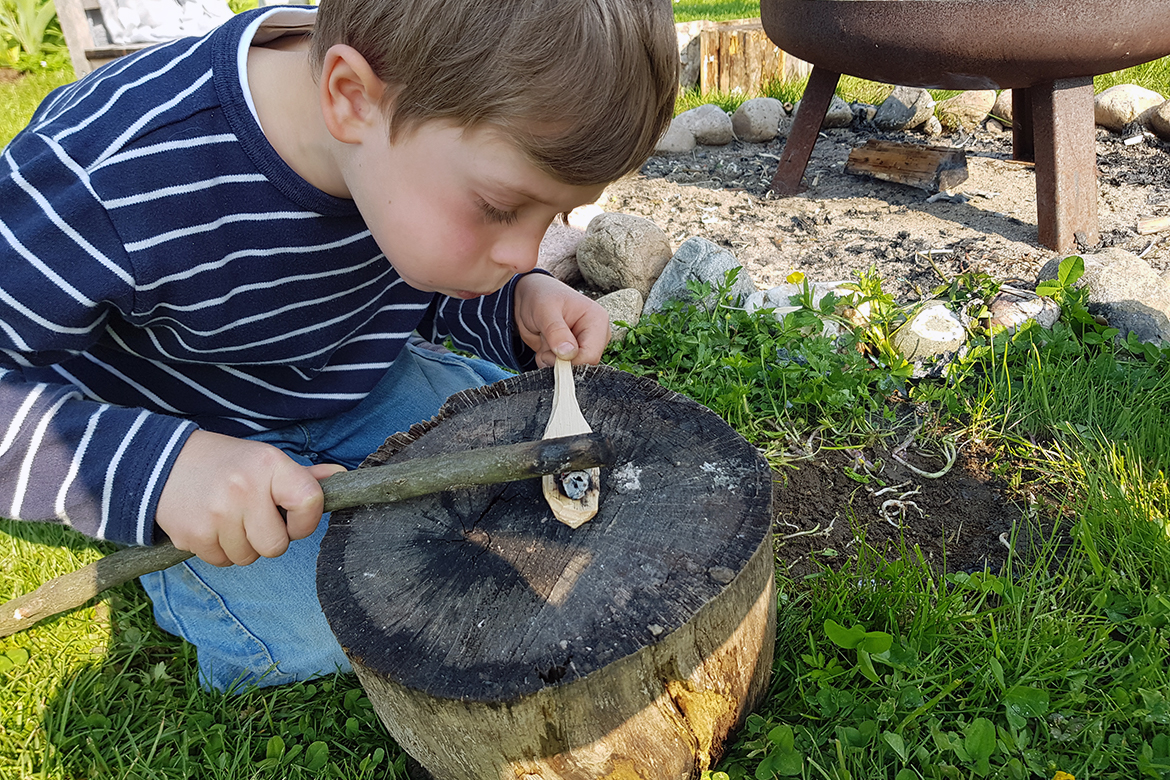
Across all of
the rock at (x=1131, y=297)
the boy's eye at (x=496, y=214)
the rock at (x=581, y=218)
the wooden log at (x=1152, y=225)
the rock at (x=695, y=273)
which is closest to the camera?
the boy's eye at (x=496, y=214)

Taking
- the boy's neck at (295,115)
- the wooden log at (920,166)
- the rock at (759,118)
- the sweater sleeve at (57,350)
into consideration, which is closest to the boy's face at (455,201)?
the boy's neck at (295,115)

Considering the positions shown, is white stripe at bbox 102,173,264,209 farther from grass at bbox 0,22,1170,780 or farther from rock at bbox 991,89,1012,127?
rock at bbox 991,89,1012,127

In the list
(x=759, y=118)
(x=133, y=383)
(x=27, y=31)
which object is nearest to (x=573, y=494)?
(x=133, y=383)

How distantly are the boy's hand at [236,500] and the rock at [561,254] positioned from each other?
2.24 m

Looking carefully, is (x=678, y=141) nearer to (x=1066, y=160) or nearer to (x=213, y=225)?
(x=1066, y=160)

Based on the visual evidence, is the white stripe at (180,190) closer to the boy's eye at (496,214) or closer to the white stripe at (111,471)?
the white stripe at (111,471)

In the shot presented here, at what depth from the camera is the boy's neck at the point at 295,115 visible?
1443 millimetres

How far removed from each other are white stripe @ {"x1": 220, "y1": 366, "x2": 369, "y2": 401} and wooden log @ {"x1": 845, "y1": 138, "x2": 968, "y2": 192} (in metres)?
3.11

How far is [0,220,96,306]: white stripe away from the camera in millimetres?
1316

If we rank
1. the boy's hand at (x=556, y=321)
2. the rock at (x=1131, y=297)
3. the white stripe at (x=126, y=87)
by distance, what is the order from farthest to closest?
the rock at (x=1131, y=297), the boy's hand at (x=556, y=321), the white stripe at (x=126, y=87)

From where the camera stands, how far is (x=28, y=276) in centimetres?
132

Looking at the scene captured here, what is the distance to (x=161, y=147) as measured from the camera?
1.41 m

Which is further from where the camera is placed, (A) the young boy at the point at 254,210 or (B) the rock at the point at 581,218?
(B) the rock at the point at 581,218

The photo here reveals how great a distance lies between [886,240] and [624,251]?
47.4 inches
